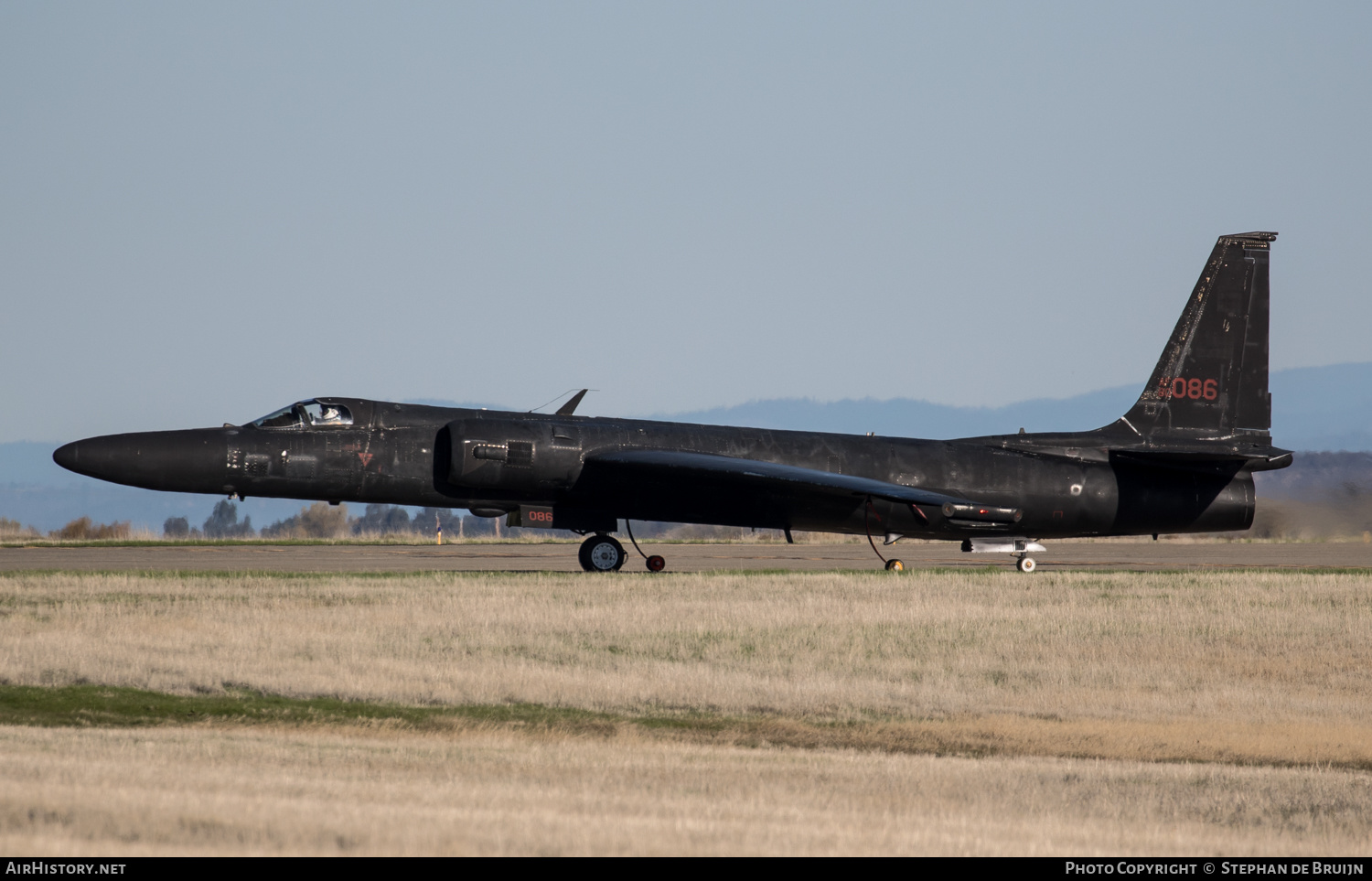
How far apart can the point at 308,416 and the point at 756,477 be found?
27.4 ft

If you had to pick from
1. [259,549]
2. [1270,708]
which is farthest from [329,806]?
[259,549]

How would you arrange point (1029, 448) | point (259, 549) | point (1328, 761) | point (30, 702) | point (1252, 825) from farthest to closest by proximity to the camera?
point (259, 549)
point (1029, 448)
point (30, 702)
point (1328, 761)
point (1252, 825)

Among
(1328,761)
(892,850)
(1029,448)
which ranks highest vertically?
(1029,448)

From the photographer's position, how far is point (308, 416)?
2570cm

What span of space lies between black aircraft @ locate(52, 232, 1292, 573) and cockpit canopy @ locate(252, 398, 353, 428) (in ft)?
0.11

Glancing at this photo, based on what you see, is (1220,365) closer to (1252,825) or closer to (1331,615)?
(1331,615)

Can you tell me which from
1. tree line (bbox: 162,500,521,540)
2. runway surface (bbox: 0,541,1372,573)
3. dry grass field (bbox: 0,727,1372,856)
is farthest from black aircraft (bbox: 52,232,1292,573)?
tree line (bbox: 162,500,521,540)

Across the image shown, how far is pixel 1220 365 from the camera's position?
29.4 m

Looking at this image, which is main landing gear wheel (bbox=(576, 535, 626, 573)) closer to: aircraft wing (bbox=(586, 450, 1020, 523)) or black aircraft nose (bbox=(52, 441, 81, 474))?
aircraft wing (bbox=(586, 450, 1020, 523))

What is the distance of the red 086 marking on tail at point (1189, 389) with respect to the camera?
29359 mm

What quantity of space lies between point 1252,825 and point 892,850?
10.9 feet

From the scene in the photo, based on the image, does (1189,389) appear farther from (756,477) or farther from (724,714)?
(724,714)

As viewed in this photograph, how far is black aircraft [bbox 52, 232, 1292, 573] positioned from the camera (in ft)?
83.0

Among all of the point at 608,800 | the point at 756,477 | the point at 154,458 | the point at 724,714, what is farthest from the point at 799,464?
the point at 608,800
